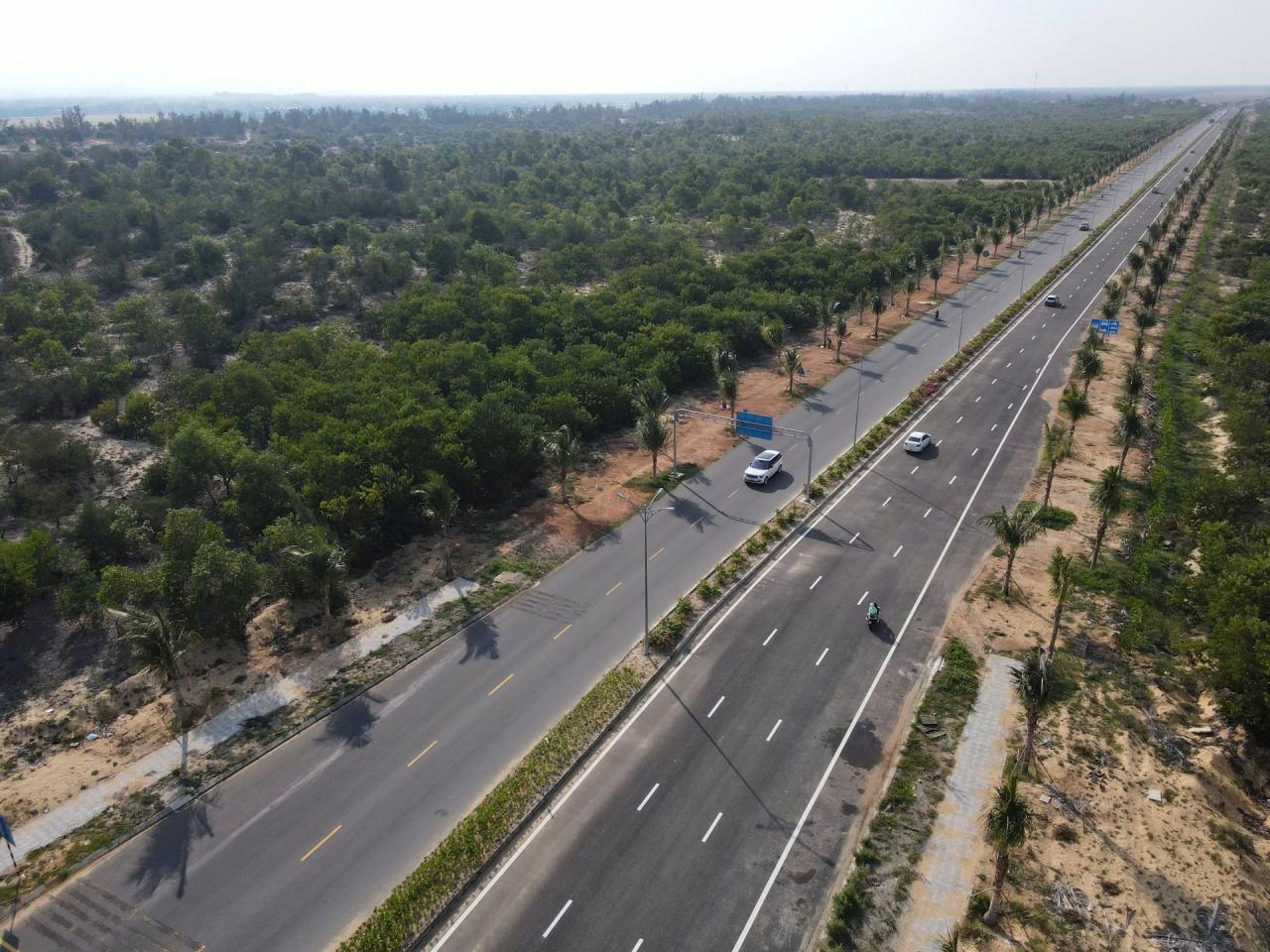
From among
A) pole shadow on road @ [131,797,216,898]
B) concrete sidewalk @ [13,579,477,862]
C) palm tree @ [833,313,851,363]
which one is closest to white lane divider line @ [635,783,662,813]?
pole shadow on road @ [131,797,216,898]

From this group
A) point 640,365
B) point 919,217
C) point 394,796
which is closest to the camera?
point 394,796

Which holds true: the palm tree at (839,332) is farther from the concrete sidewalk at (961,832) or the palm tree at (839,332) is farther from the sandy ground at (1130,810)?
the concrete sidewalk at (961,832)

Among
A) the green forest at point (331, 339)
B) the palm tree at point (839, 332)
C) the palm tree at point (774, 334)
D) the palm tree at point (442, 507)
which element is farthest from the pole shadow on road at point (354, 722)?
the palm tree at point (839, 332)

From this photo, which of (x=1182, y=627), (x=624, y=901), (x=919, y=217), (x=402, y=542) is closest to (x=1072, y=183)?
(x=919, y=217)

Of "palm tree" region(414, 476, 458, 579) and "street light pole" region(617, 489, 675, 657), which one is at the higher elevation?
"palm tree" region(414, 476, 458, 579)

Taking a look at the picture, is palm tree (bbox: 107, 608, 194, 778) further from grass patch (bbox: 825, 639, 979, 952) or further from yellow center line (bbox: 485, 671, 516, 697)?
grass patch (bbox: 825, 639, 979, 952)

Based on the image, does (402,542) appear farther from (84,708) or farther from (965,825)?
(965,825)
